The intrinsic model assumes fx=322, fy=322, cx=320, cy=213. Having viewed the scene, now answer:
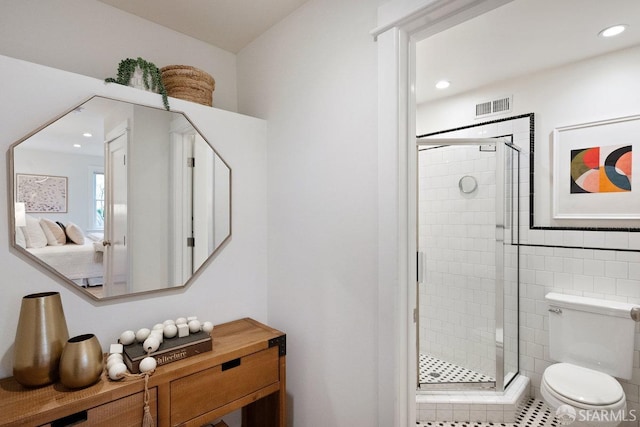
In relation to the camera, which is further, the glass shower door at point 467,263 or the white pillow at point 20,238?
the glass shower door at point 467,263

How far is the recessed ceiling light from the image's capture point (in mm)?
1761

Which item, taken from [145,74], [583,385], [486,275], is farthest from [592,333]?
[145,74]

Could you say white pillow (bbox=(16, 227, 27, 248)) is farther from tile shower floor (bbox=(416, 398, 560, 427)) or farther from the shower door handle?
tile shower floor (bbox=(416, 398, 560, 427))

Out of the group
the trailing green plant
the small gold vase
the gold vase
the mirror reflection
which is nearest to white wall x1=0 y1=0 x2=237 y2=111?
the trailing green plant

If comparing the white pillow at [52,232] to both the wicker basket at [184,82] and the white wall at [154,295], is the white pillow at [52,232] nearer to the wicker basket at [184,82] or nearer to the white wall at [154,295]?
the white wall at [154,295]

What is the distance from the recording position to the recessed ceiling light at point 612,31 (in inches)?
69.3

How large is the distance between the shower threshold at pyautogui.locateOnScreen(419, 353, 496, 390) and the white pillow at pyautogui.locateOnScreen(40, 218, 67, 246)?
2323 millimetres

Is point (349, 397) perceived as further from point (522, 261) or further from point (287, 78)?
point (522, 261)

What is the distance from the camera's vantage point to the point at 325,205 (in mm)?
1490

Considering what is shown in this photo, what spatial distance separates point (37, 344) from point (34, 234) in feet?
1.38

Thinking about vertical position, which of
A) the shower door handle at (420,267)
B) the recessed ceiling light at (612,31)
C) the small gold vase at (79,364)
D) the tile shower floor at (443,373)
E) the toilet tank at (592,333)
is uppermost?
the recessed ceiling light at (612,31)

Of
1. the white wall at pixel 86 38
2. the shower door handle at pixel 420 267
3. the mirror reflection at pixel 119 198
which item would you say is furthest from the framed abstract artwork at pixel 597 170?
the white wall at pixel 86 38

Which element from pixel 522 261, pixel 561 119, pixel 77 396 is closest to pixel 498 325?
pixel 522 261

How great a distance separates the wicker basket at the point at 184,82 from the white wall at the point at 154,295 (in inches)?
2.7
